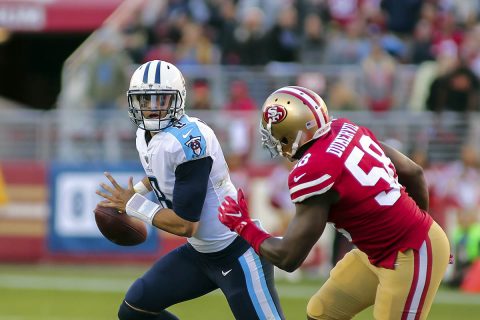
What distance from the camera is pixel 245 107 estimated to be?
12.7m

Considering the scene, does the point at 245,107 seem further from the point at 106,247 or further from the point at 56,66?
the point at 56,66

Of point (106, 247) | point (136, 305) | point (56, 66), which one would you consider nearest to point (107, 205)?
point (136, 305)

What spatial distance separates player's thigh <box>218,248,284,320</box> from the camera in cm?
563

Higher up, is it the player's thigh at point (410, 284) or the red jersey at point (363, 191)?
the red jersey at point (363, 191)

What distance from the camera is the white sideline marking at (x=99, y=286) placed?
33.3 feet

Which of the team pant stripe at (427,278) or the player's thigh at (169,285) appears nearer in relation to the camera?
the team pant stripe at (427,278)

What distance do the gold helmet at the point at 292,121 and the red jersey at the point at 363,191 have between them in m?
0.07

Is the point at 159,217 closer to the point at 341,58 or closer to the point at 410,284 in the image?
the point at 410,284

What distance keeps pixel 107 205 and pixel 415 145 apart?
699 centimetres

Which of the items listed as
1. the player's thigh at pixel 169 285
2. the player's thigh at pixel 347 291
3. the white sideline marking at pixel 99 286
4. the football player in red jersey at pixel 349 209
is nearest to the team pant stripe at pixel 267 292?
the player's thigh at pixel 347 291

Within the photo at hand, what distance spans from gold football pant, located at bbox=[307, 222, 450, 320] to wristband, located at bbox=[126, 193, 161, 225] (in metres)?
1.04

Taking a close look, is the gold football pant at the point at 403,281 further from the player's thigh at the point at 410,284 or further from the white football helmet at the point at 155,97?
the white football helmet at the point at 155,97

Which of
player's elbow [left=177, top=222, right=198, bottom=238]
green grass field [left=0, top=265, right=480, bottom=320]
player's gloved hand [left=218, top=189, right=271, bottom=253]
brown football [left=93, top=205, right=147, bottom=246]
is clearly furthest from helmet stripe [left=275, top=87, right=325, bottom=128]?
green grass field [left=0, top=265, right=480, bottom=320]

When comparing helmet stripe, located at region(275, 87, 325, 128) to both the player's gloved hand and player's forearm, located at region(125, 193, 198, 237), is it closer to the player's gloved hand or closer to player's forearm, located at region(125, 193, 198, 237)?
the player's gloved hand
